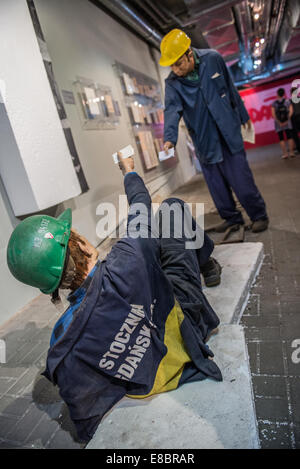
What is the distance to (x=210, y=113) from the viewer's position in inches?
134

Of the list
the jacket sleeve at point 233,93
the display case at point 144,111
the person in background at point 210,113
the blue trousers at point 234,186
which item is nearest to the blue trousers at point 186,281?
the person in background at point 210,113

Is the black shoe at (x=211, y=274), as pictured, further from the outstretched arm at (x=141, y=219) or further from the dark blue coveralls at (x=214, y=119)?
the dark blue coveralls at (x=214, y=119)

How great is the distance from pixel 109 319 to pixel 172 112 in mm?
2942

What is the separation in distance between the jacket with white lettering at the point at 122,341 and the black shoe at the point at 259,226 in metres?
2.49

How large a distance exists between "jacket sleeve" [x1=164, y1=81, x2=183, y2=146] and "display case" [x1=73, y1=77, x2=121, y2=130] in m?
1.53

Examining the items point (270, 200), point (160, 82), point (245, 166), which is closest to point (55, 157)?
point (245, 166)

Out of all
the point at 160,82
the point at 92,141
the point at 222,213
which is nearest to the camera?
the point at 222,213

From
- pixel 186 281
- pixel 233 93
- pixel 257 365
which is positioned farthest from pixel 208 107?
pixel 257 365

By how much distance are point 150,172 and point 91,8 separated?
10.6ft

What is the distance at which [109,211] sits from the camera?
5043mm

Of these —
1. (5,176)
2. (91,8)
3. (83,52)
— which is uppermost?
(91,8)

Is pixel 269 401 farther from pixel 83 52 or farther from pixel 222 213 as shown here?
pixel 83 52

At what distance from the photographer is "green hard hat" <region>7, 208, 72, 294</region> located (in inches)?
50.6

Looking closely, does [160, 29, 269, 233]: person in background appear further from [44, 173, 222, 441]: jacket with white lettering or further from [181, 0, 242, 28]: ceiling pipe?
[181, 0, 242, 28]: ceiling pipe
